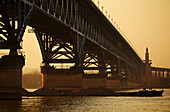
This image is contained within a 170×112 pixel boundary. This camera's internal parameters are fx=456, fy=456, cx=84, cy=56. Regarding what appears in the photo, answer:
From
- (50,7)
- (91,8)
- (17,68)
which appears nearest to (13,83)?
(17,68)

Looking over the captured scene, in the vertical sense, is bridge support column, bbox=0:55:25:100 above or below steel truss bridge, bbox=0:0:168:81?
below

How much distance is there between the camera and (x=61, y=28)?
85.0 meters

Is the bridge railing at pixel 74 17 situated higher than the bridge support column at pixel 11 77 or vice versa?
the bridge railing at pixel 74 17

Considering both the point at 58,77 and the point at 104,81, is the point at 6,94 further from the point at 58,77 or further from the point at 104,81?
the point at 104,81

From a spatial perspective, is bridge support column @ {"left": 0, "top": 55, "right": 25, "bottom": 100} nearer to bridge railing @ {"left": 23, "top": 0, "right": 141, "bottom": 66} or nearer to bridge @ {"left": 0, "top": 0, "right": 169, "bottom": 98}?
bridge @ {"left": 0, "top": 0, "right": 169, "bottom": 98}

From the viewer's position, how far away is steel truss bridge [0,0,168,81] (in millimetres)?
59000

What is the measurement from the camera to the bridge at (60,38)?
5856 cm

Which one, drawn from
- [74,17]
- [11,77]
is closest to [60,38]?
[74,17]

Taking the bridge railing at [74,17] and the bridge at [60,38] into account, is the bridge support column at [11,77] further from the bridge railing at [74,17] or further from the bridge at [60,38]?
the bridge railing at [74,17]

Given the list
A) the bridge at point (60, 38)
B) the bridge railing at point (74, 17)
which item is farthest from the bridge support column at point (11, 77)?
the bridge railing at point (74, 17)

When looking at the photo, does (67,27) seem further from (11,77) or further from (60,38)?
(11,77)

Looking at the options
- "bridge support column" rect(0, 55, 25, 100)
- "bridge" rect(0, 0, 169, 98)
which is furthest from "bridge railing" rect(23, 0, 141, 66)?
"bridge support column" rect(0, 55, 25, 100)

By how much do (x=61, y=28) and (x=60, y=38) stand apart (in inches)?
506

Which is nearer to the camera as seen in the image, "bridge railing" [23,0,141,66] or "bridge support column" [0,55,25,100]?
"bridge support column" [0,55,25,100]
